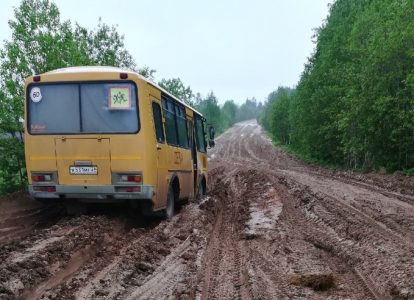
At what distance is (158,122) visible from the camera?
9781 millimetres

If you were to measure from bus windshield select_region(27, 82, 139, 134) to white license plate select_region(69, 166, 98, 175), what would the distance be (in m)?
0.67

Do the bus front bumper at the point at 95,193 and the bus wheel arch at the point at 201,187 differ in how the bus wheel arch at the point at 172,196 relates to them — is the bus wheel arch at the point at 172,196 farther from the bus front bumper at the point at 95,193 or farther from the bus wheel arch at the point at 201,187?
the bus wheel arch at the point at 201,187

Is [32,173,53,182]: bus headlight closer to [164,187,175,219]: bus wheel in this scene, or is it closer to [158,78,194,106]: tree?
[164,187,175,219]: bus wheel

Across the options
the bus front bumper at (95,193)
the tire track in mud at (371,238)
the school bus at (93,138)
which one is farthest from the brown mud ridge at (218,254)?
the school bus at (93,138)

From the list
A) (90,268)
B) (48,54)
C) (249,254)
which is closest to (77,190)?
(90,268)

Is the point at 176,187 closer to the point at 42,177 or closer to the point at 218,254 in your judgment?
the point at 42,177

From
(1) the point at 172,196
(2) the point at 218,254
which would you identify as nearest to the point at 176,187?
(1) the point at 172,196

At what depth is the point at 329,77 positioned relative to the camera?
32.2m

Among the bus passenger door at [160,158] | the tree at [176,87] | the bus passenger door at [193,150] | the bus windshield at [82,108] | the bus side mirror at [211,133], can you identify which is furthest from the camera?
the tree at [176,87]

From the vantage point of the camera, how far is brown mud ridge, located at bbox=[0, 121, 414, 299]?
5.03 metres

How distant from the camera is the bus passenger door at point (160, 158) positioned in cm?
942

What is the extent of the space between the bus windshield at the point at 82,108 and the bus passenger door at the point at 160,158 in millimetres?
692

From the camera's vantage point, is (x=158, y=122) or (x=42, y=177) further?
(x=158, y=122)

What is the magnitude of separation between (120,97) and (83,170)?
59.5 inches
